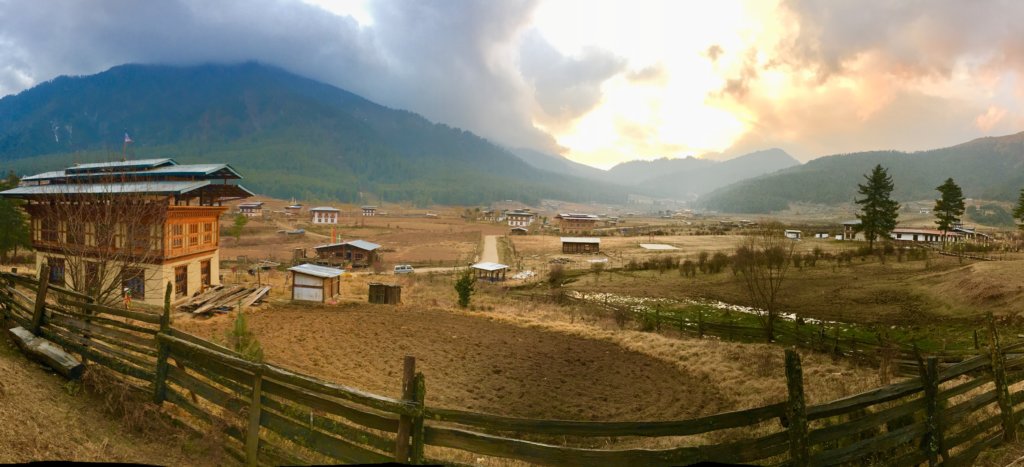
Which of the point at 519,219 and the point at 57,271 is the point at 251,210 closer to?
the point at 519,219

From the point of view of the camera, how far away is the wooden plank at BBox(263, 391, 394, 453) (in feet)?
19.2

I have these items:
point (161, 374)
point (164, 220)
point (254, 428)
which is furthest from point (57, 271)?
point (254, 428)

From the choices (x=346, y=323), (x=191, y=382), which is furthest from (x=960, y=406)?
(x=346, y=323)

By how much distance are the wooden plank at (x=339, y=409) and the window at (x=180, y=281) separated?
28.8m

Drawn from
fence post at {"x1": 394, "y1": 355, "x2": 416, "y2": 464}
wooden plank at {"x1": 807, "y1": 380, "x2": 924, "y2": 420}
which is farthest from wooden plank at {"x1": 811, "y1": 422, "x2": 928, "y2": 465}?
fence post at {"x1": 394, "y1": 355, "x2": 416, "y2": 464}

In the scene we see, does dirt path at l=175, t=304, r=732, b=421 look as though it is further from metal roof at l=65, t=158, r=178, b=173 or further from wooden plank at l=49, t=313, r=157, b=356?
metal roof at l=65, t=158, r=178, b=173

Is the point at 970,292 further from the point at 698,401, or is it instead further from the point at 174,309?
the point at 174,309

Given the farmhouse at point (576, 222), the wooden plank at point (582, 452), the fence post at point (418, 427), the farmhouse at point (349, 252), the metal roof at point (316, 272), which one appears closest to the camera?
the wooden plank at point (582, 452)

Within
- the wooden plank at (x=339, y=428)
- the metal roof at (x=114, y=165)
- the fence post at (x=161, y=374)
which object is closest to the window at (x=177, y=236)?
the metal roof at (x=114, y=165)

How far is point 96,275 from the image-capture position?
15734 millimetres

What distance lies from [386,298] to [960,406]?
3175 cm

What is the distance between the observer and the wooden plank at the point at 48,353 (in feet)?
27.7

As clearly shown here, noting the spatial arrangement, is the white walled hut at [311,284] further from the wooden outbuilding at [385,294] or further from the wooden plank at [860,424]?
the wooden plank at [860,424]

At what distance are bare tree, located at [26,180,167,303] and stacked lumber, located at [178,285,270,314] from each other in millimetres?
2895
